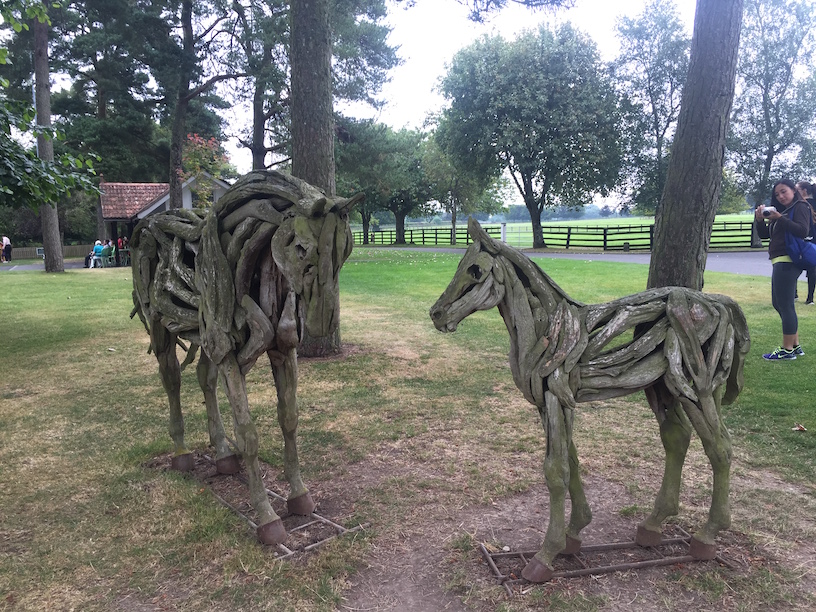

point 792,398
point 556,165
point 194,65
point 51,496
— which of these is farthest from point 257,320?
point 556,165

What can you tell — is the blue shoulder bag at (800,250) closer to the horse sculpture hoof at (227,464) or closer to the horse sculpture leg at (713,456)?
the horse sculpture leg at (713,456)

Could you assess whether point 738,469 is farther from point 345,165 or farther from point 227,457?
point 345,165

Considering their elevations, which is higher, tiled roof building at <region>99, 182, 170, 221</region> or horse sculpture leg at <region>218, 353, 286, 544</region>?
tiled roof building at <region>99, 182, 170, 221</region>

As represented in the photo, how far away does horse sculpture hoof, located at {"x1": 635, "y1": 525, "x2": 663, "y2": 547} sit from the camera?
10.5 ft

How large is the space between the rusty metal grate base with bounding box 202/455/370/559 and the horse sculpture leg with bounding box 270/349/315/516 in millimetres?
71

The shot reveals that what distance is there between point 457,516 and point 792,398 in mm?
4415

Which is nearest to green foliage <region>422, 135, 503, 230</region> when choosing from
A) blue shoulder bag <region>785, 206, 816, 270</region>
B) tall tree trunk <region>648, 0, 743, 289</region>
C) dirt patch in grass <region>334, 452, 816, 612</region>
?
blue shoulder bag <region>785, 206, 816, 270</region>

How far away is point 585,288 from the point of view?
1452cm

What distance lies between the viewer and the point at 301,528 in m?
3.61

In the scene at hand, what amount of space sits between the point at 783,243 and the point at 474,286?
6094mm

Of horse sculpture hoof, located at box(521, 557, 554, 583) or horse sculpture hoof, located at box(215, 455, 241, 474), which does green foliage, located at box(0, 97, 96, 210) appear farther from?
horse sculpture hoof, located at box(521, 557, 554, 583)

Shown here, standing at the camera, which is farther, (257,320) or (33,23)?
(33,23)

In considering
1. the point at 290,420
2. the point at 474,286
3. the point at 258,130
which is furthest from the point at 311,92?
the point at 258,130

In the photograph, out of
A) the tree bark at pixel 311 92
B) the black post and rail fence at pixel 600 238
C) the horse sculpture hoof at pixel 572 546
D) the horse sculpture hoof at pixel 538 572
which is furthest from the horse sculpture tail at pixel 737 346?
the black post and rail fence at pixel 600 238
